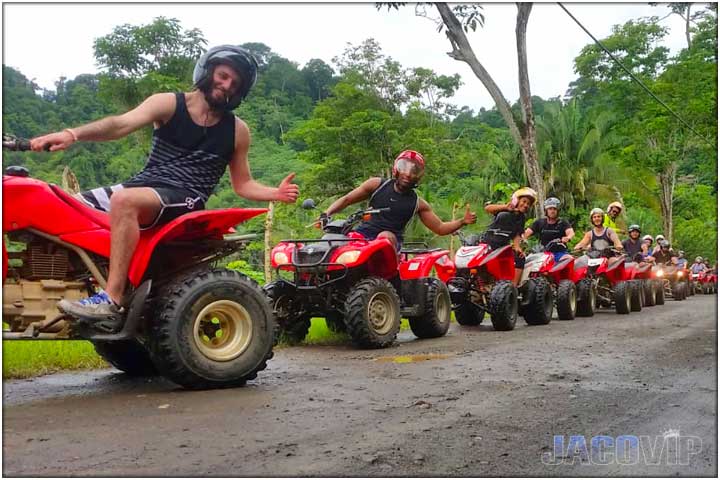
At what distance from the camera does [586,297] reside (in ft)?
44.3

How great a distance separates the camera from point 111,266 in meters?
4.90

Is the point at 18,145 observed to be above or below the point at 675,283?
above

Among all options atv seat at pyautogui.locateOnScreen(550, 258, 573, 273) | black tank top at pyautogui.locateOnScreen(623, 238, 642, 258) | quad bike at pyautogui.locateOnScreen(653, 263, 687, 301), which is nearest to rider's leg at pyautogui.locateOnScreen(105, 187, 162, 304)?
atv seat at pyautogui.locateOnScreen(550, 258, 573, 273)

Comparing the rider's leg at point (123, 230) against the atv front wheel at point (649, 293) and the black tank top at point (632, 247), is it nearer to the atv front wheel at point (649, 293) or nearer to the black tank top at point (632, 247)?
the atv front wheel at point (649, 293)

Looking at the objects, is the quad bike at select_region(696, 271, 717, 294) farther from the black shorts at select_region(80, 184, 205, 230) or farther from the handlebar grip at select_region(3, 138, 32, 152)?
the handlebar grip at select_region(3, 138, 32, 152)

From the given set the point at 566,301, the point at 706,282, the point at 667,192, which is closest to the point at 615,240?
the point at 566,301

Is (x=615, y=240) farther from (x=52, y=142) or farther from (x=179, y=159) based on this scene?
(x=52, y=142)

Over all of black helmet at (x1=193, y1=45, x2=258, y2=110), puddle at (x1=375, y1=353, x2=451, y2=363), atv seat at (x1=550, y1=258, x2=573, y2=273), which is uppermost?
black helmet at (x1=193, y1=45, x2=258, y2=110)

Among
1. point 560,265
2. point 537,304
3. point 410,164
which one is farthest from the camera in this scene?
point 560,265

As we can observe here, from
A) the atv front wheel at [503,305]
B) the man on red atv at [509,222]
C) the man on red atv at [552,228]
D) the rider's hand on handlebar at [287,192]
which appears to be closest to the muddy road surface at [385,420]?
the rider's hand on handlebar at [287,192]

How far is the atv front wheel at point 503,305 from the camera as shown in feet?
33.3

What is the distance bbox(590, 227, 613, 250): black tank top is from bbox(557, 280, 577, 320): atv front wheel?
287cm

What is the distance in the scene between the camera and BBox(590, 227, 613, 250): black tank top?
50.4ft

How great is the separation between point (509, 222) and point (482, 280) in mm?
880
